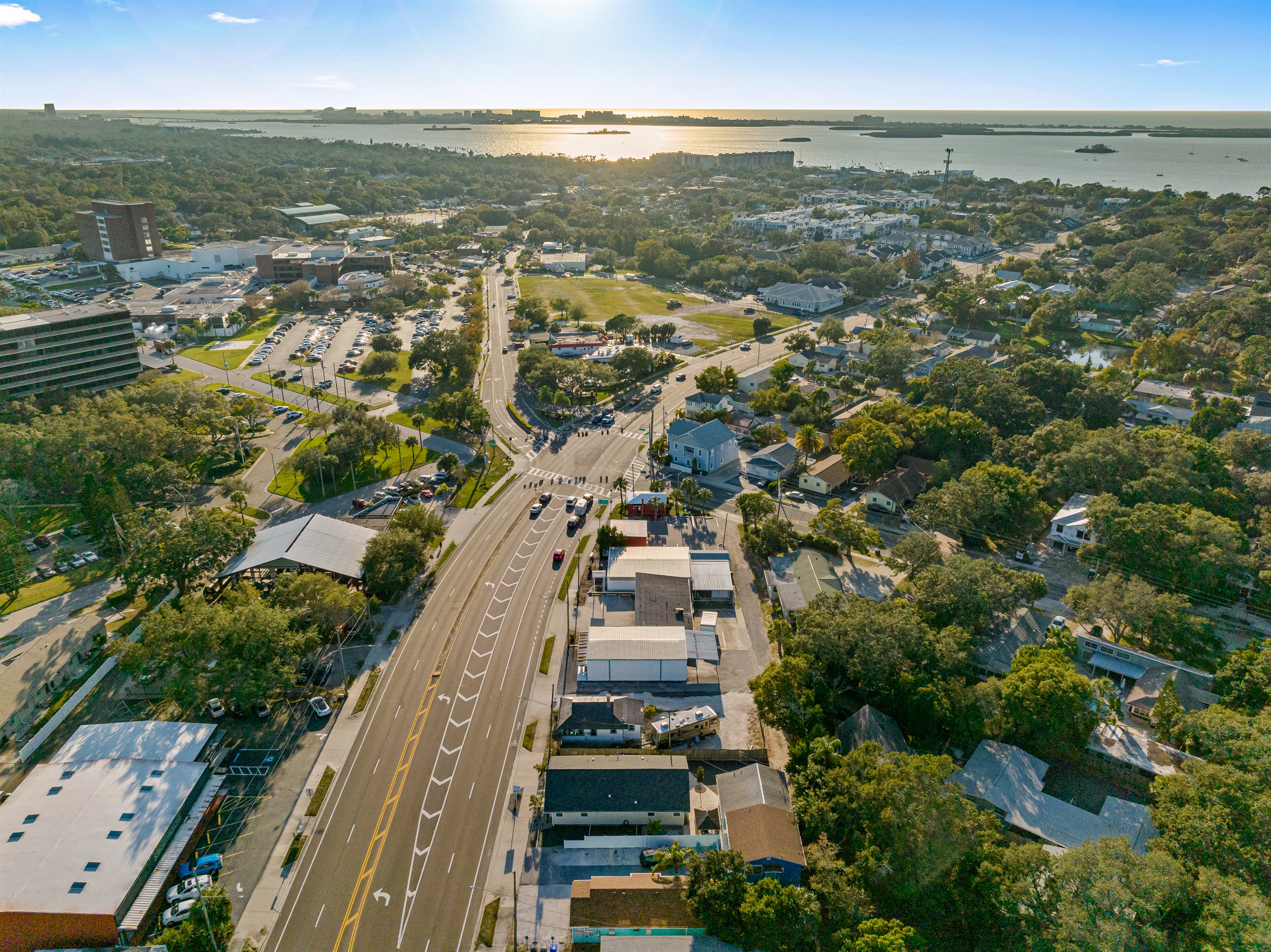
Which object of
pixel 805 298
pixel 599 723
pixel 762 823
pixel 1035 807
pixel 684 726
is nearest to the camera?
pixel 762 823

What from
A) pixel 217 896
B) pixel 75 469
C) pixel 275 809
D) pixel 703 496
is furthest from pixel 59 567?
pixel 703 496

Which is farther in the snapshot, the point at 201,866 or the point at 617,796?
the point at 617,796

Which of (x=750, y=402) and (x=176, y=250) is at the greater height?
(x=176, y=250)

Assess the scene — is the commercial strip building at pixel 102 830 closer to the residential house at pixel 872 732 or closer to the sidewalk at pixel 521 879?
the sidewalk at pixel 521 879

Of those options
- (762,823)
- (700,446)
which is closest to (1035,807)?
(762,823)

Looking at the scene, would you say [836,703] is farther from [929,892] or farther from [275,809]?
[275,809]

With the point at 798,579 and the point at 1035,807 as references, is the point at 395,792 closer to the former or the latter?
the point at 798,579

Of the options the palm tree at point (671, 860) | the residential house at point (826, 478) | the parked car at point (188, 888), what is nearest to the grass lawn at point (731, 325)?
the residential house at point (826, 478)
